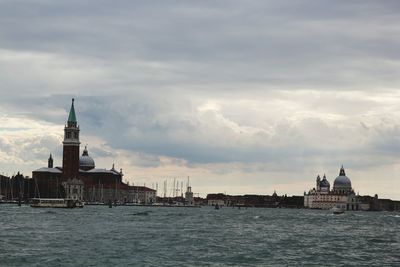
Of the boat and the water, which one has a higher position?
the boat

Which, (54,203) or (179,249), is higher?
(54,203)

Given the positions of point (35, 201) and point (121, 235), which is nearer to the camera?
point (121, 235)

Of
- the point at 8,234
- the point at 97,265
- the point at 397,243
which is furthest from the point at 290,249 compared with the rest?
the point at 8,234

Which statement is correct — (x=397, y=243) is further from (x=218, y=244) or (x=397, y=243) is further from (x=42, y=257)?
(x=42, y=257)

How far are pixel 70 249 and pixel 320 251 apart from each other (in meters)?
17.6

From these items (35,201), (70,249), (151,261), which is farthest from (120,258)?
(35,201)

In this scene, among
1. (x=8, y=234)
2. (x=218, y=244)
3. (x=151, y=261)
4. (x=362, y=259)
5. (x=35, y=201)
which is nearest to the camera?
(x=151, y=261)

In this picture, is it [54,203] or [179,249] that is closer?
[179,249]

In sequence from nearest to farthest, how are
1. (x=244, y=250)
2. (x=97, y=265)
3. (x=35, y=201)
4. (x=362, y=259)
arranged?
(x=97, y=265) → (x=362, y=259) → (x=244, y=250) → (x=35, y=201)

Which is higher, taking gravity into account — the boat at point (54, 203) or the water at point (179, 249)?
the boat at point (54, 203)

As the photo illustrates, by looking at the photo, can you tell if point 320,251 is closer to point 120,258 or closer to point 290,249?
point 290,249

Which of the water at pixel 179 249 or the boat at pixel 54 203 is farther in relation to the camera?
the boat at pixel 54 203

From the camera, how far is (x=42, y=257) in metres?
49.2

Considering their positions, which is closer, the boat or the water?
the water
